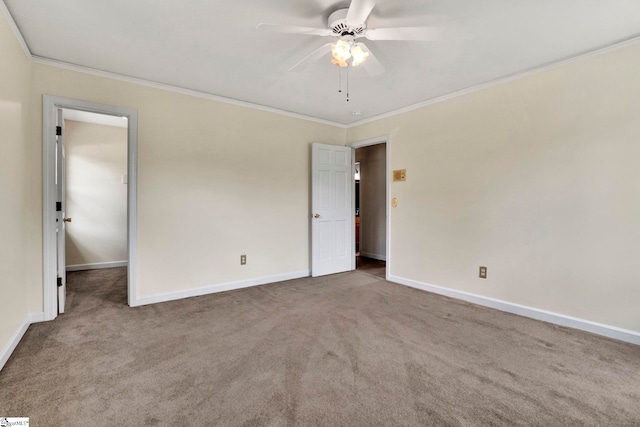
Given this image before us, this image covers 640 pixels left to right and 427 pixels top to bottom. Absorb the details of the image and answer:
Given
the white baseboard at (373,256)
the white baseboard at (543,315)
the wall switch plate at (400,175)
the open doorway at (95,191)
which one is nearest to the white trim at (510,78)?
the wall switch plate at (400,175)

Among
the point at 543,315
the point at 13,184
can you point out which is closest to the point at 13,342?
the point at 13,184

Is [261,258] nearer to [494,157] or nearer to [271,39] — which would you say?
[271,39]

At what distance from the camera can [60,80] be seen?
9.42ft

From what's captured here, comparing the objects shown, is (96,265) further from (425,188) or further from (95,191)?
(425,188)

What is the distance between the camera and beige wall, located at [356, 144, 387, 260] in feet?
20.0

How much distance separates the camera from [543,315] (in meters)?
2.89

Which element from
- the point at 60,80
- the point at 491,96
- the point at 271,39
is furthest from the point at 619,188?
the point at 60,80

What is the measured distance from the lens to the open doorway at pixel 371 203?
6086mm

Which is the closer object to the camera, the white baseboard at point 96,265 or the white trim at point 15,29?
the white trim at point 15,29

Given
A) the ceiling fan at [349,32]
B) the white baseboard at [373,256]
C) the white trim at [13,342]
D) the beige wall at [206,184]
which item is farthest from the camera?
the white baseboard at [373,256]

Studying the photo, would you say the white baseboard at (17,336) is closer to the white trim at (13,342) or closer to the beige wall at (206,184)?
the white trim at (13,342)

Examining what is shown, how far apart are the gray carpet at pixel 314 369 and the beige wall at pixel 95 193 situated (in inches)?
94.7

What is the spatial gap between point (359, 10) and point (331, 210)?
10.5ft

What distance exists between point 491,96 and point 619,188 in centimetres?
145
